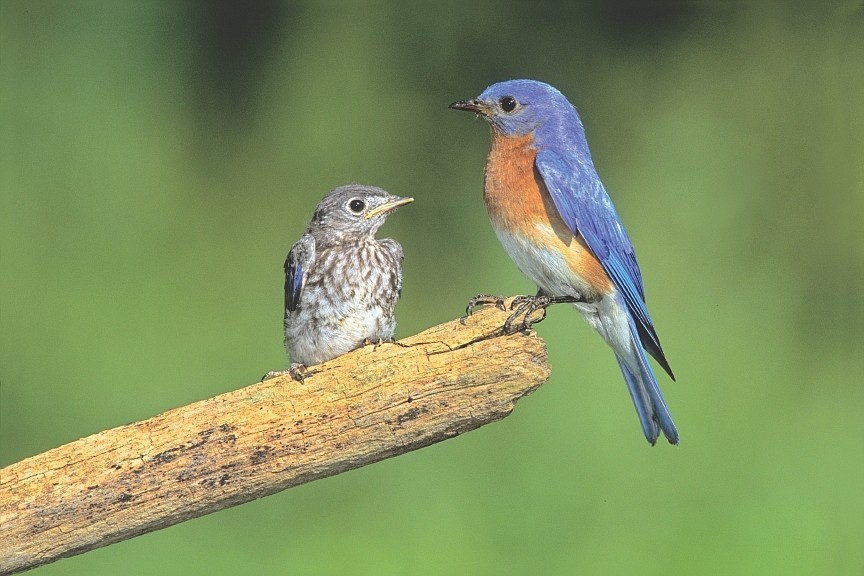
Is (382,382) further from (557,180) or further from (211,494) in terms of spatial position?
(557,180)

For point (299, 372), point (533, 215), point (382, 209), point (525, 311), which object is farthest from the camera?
point (382, 209)

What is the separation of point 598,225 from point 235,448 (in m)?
1.37

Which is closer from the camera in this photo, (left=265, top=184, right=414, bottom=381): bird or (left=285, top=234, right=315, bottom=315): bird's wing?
(left=265, top=184, right=414, bottom=381): bird

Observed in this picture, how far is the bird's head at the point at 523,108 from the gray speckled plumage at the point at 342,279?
0.45 meters

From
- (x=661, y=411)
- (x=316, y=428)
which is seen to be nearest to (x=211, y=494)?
(x=316, y=428)

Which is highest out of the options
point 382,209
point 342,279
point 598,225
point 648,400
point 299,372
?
point 382,209

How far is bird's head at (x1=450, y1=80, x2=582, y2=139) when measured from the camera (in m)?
3.38

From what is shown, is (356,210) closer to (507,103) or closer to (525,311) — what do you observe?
(507,103)

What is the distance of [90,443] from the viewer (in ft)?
9.57

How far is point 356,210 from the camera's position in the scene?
3398mm

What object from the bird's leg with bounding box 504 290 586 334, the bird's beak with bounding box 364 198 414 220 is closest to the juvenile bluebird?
the bird's leg with bounding box 504 290 586 334

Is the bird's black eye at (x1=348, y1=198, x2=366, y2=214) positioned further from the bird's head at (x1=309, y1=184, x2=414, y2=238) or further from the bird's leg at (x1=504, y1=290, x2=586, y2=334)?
the bird's leg at (x1=504, y1=290, x2=586, y2=334)

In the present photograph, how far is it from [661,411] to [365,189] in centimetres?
126

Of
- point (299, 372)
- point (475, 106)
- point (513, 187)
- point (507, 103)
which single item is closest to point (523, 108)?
point (507, 103)
